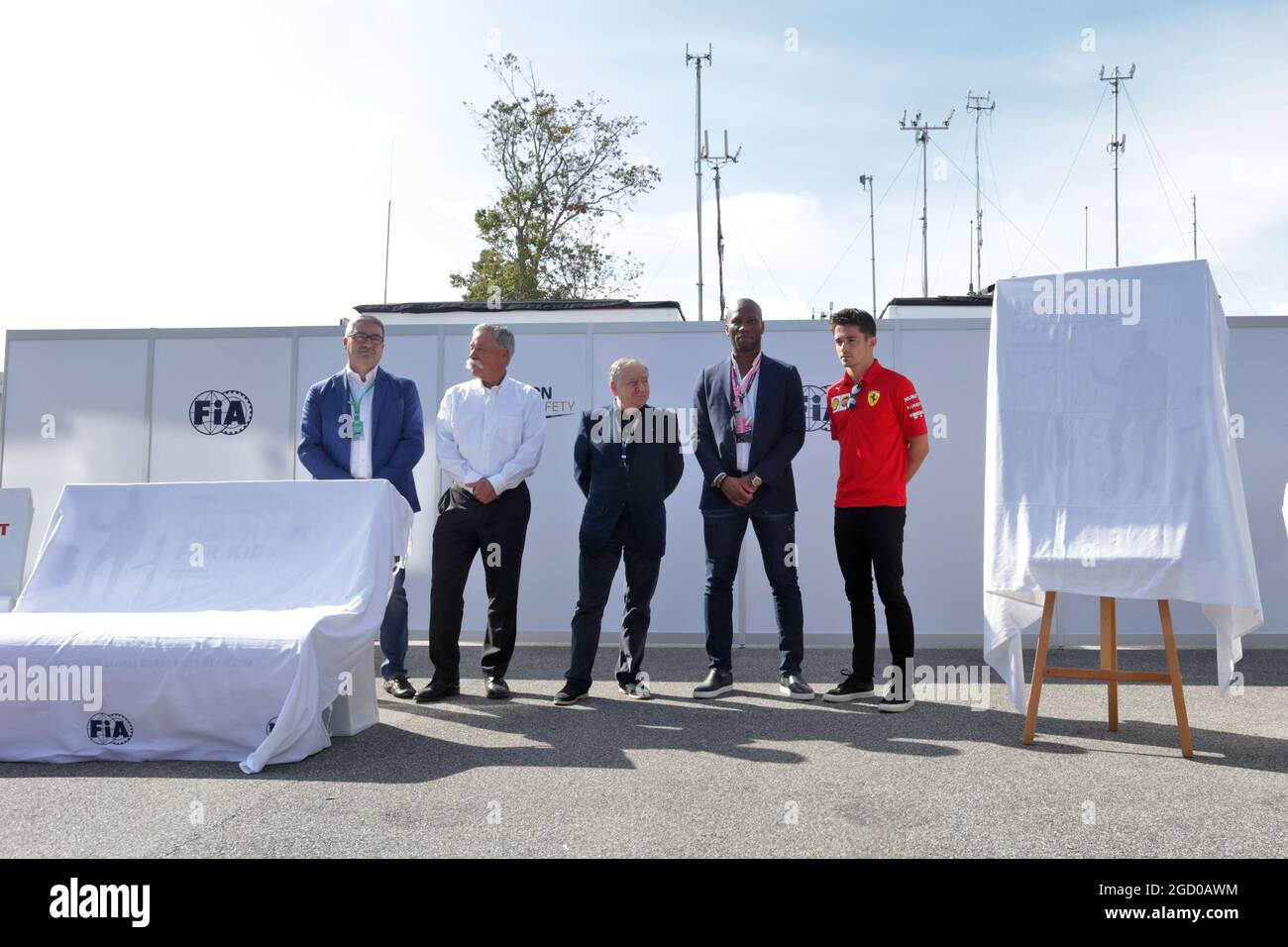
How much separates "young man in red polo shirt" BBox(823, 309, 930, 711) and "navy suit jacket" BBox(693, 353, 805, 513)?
0.24 meters

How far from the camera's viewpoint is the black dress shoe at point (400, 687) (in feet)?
16.1

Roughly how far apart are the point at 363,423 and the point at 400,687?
55.3 inches

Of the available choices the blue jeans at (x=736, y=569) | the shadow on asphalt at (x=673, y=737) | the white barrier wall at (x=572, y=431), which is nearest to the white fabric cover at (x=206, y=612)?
the shadow on asphalt at (x=673, y=737)

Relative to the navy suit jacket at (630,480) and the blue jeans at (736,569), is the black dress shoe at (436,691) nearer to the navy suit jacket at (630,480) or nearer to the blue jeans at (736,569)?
the navy suit jacket at (630,480)

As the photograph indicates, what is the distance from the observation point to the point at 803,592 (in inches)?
265

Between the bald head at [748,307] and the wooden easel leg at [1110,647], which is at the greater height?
the bald head at [748,307]

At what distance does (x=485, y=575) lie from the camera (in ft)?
16.3

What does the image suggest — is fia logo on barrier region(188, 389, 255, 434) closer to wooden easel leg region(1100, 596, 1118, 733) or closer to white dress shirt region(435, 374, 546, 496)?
white dress shirt region(435, 374, 546, 496)

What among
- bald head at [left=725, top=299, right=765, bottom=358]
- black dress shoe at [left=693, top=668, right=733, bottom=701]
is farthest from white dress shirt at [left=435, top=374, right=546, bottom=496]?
black dress shoe at [left=693, top=668, right=733, bottom=701]

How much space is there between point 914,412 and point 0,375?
6.66m

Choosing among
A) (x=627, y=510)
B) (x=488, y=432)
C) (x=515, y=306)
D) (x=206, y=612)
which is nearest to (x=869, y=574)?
(x=627, y=510)

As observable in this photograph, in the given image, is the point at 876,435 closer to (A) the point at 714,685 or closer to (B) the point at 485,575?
(A) the point at 714,685
